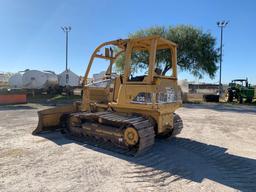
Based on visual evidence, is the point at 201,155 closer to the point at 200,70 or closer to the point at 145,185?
the point at 145,185

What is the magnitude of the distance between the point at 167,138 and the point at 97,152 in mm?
2532

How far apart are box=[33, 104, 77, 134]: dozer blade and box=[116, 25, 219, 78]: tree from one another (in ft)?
57.7

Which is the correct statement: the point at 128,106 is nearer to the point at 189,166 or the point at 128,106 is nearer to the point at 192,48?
the point at 189,166

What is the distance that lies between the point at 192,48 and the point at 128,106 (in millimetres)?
21984

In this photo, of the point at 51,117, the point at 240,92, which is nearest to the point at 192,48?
the point at 240,92

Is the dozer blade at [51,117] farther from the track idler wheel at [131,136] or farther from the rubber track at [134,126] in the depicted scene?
the track idler wheel at [131,136]

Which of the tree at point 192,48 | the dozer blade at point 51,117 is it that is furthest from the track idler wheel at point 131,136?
the tree at point 192,48

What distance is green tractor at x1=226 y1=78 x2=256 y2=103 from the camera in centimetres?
2609

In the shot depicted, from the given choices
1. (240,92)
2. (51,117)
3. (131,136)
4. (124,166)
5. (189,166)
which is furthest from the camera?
(240,92)

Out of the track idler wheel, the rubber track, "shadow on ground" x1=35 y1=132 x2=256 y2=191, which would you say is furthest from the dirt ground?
the track idler wheel

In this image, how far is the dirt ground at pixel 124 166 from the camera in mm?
4461

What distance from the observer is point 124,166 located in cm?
541

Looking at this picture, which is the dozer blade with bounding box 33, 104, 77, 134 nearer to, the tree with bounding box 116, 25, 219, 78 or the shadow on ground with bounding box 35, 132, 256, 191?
the shadow on ground with bounding box 35, 132, 256, 191

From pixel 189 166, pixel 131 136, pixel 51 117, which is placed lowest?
pixel 189 166
